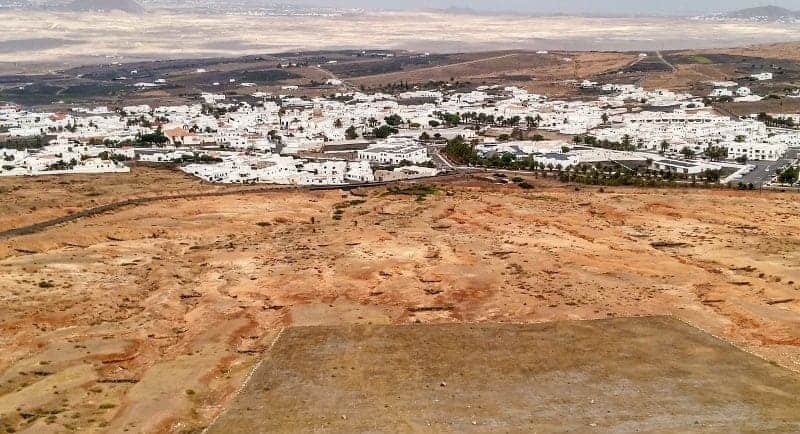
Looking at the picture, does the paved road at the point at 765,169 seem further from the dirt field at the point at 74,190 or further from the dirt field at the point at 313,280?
the dirt field at the point at 74,190

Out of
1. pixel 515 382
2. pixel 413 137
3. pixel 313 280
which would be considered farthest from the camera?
pixel 413 137

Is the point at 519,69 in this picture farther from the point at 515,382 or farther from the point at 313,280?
the point at 515,382

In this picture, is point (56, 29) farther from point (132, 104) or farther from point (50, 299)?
point (50, 299)

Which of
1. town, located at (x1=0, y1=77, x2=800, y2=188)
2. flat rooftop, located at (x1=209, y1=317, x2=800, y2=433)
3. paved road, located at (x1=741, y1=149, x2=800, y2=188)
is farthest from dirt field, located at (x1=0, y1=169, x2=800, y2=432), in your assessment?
town, located at (x1=0, y1=77, x2=800, y2=188)

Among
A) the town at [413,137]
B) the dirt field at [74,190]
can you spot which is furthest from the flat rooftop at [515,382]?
the town at [413,137]

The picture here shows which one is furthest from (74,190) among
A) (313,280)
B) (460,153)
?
(460,153)

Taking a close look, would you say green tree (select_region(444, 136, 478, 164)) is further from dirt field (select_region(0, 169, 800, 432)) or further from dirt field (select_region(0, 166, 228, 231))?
dirt field (select_region(0, 166, 228, 231))

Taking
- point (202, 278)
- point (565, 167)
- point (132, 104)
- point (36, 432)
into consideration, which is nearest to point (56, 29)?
point (132, 104)
